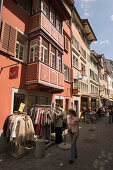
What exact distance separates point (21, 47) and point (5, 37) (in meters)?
1.61

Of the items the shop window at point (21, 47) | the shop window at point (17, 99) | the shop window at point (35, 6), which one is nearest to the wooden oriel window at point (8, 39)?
the shop window at point (21, 47)

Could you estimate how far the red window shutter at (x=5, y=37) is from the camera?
566cm

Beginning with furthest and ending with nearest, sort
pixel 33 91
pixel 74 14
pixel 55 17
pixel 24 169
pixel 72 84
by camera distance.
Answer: pixel 74 14 < pixel 72 84 < pixel 55 17 < pixel 33 91 < pixel 24 169

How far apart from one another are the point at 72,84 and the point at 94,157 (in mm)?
9408

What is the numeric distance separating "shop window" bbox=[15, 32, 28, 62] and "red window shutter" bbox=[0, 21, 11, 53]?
1085mm

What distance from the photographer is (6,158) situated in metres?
4.49

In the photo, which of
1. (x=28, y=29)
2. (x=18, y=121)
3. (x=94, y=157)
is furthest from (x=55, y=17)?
(x=94, y=157)

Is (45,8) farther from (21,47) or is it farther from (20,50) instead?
(20,50)

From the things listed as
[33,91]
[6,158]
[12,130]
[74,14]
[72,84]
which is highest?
[74,14]

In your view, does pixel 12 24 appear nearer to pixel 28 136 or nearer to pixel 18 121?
pixel 18 121

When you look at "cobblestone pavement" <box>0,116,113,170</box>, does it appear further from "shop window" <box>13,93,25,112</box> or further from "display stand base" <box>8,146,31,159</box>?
"shop window" <box>13,93,25,112</box>

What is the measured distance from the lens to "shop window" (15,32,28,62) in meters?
7.12

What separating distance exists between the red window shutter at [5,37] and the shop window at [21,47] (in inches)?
42.7

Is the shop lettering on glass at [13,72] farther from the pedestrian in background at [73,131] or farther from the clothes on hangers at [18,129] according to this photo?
the pedestrian in background at [73,131]
